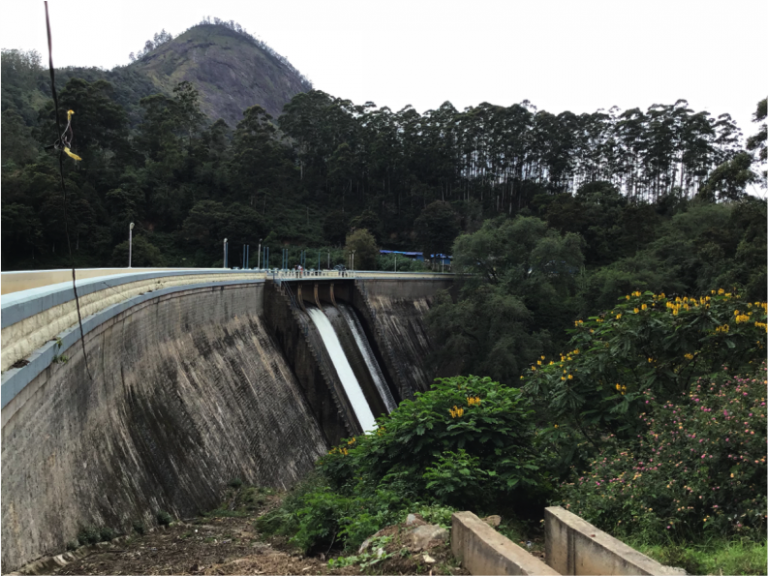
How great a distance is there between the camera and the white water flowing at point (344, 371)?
70.2ft

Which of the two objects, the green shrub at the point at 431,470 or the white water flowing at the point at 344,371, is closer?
the green shrub at the point at 431,470

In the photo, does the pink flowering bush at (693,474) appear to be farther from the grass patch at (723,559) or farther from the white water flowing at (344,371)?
the white water flowing at (344,371)

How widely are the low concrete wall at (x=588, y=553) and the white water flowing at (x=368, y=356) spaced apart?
62.9 feet

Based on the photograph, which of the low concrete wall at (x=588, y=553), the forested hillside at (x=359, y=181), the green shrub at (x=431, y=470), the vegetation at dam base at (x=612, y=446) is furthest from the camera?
the forested hillside at (x=359, y=181)

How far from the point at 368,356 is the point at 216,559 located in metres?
20.0

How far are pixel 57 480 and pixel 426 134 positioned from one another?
234 ft

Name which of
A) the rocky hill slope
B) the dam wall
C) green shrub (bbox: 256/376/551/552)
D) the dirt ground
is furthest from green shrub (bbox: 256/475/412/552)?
the rocky hill slope

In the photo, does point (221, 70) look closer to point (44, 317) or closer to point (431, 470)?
point (44, 317)

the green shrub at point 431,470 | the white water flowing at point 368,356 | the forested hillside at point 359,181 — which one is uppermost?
the forested hillside at point 359,181

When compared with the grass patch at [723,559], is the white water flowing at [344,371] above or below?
below

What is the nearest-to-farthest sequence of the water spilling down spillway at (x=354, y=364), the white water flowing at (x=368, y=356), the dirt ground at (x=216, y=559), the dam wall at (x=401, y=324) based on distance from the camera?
the dirt ground at (x=216, y=559) → the water spilling down spillway at (x=354, y=364) → the white water flowing at (x=368, y=356) → the dam wall at (x=401, y=324)

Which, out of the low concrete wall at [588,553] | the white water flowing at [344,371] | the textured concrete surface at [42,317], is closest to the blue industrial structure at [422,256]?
the white water flowing at [344,371]

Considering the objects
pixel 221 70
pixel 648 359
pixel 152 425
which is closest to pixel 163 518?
pixel 152 425

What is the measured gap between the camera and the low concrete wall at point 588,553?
12.7 feet
